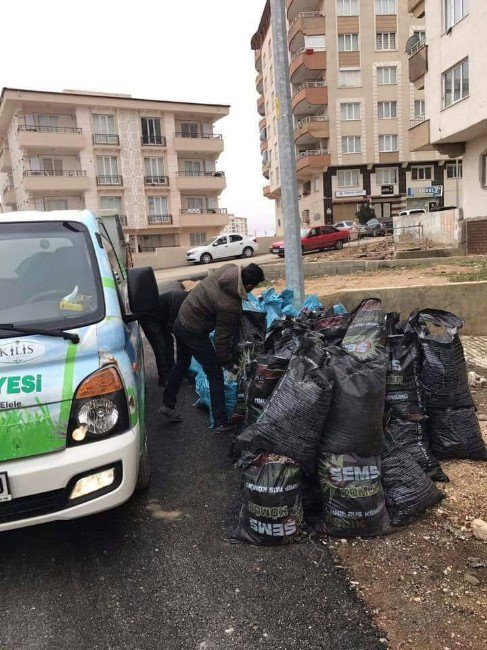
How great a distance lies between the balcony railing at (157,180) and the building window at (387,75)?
1971 centimetres

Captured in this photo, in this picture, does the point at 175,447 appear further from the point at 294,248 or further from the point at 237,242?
the point at 237,242

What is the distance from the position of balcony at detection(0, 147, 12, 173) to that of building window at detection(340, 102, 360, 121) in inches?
1118

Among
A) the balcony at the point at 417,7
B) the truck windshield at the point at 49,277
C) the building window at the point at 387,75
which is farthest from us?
the building window at the point at 387,75

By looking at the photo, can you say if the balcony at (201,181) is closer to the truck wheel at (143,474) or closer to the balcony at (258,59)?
the balcony at (258,59)

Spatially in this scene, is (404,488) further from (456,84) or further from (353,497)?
(456,84)

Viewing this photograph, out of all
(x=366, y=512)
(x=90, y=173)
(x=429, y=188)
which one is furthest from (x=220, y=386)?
(x=429, y=188)

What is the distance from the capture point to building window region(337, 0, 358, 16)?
1610 inches

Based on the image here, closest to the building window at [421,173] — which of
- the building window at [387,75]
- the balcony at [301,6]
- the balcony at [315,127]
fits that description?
the building window at [387,75]

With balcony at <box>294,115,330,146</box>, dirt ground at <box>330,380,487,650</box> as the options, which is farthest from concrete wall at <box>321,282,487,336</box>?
balcony at <box>294,115,330,146</box>

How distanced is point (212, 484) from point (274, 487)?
Result: 3.29 ft

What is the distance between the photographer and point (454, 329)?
3.62m

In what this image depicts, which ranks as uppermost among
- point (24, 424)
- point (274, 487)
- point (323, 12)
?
point (323, 12)

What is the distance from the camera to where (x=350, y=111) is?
140 ft

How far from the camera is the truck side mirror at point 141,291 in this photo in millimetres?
3391
